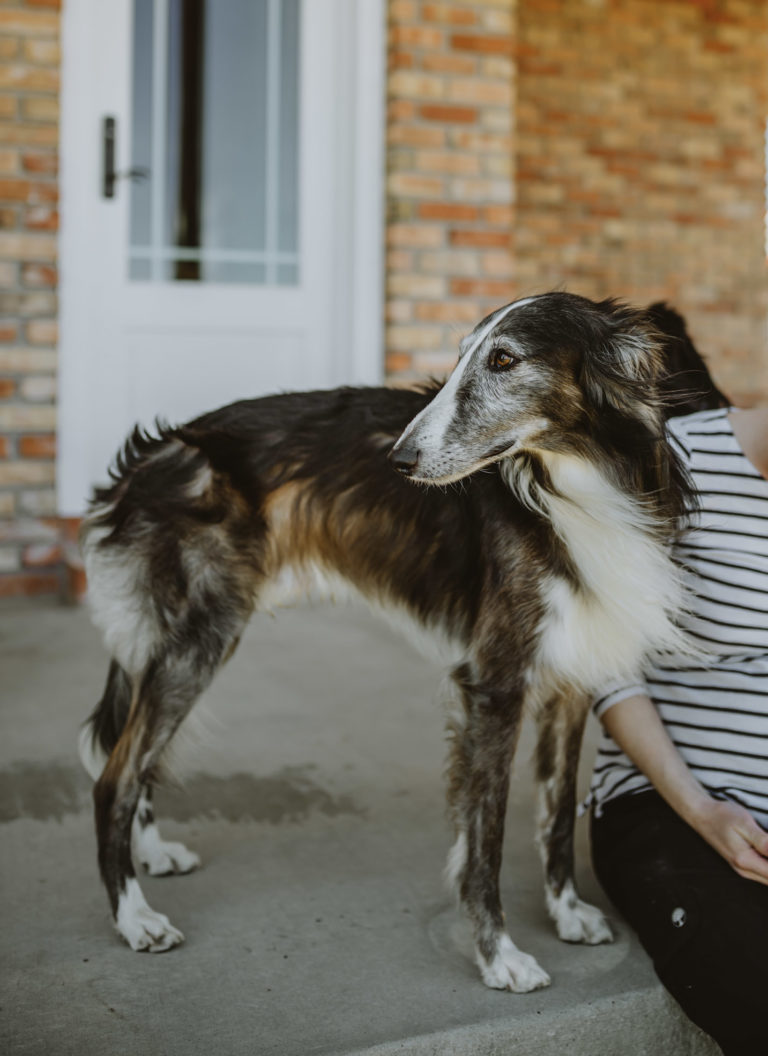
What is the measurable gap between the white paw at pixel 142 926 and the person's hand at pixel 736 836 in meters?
0.93

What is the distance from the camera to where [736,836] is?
178 cm

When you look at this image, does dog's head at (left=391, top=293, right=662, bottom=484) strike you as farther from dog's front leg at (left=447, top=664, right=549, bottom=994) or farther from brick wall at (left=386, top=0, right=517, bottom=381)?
brick wall at (left=386, top=0, right=517, bottom=381)

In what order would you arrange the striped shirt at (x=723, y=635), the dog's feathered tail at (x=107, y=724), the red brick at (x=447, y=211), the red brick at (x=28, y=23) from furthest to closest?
the red brick at (x=447, y=211) < the red brick at (x=28, y=23) < the dog's feathered tail at (x=107, y=724) < the striped shirt at (x=723, y=635)

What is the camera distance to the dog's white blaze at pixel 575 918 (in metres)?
2.03

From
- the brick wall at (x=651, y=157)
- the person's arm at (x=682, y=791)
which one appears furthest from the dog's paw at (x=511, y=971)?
the brick wall at (x=651, y=157)

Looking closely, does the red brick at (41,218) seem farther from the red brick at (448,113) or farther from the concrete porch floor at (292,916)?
the concrete porch floor at (292,916)

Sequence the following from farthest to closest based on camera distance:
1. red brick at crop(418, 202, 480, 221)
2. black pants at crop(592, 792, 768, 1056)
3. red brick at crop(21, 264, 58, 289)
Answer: red brick at crop(418, 202, 480, 221)
red brick at crop(21, 264, 58, 289)
black pants at crop(592, 792, 768, 1056)

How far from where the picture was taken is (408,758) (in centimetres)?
292

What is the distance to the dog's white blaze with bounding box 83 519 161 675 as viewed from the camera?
7.00 feet

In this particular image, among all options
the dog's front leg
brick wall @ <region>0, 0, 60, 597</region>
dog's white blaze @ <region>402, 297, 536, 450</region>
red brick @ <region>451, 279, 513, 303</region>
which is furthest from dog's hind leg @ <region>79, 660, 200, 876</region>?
red brick @ <region>451, 279, 513, 303</region>

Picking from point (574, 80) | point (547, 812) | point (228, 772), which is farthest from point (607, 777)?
point (574, 80)

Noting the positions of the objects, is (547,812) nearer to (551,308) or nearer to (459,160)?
(551,308)

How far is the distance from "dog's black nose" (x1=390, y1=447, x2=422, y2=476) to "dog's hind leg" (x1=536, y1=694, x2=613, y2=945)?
597 mm

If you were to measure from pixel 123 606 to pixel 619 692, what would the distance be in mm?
952
